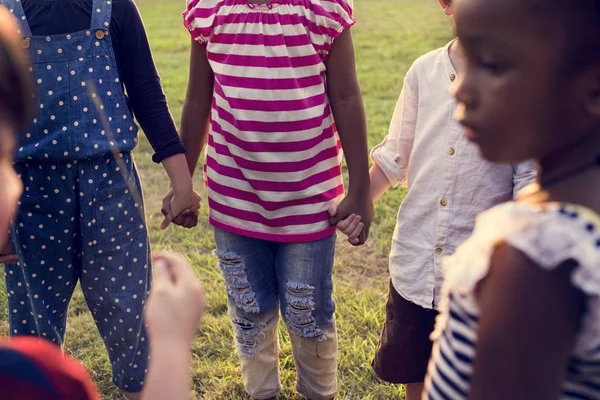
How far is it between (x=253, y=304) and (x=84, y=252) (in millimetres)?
567

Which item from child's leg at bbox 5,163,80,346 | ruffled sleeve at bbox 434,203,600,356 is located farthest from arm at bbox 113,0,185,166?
ruffled sleeve at bbox 434,203,600,356

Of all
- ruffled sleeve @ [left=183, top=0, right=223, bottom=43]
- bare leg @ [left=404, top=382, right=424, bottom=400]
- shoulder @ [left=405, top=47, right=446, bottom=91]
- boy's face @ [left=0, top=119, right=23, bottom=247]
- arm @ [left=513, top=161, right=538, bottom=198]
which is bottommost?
bare leg @ [left=404, top=382, right=424, bottom=400]

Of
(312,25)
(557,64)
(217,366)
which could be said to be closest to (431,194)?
(312,25)

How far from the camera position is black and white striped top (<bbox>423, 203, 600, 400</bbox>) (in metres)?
0.97

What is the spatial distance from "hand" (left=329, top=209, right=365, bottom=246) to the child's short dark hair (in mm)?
1346

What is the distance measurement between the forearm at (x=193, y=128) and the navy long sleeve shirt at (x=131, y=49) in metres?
0.13

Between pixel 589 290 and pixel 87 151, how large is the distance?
161cm

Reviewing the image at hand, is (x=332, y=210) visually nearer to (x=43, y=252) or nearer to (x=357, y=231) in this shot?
(x=357, y=231)

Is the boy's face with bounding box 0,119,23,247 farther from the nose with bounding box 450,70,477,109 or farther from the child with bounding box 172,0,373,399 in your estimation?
the child with bounding box 172,0,373,399

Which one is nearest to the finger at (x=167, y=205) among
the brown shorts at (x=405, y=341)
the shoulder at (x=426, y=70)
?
the brown shorts at (x=405, y=341)

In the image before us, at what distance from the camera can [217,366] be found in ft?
9.70

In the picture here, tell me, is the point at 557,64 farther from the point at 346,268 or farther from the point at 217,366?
the point at 346,268

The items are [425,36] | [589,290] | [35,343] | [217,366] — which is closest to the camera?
[589,290]

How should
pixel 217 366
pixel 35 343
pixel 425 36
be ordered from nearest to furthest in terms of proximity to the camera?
1. pixel 35 343
2. pixel 217 366
3. pixel 425 36
